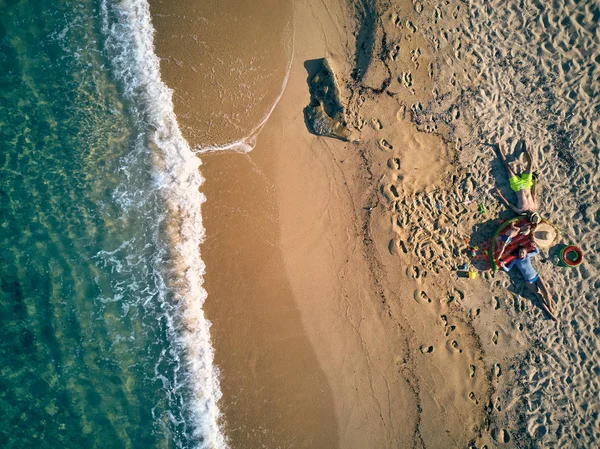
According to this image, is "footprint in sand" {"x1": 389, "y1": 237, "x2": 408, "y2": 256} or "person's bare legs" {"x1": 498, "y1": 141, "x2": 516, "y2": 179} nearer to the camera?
"footprint in sand" {"x1": 389, "y1": 237, "x2": 408, "y2": 256}

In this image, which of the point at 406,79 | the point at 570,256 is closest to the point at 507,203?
the point at 570,256

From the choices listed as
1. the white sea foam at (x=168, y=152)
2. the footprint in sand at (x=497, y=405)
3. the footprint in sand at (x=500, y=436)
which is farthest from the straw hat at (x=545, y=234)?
the white sea foam at (x=168, y=152)

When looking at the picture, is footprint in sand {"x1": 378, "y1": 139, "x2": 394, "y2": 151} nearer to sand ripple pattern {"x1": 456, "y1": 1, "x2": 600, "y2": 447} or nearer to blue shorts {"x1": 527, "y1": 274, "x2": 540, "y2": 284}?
Answer: sand ripple pattern {"x1": 456, "y1": 1, "x2": 600, "y2": 447}

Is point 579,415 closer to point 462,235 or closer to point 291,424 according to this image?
point 462,235

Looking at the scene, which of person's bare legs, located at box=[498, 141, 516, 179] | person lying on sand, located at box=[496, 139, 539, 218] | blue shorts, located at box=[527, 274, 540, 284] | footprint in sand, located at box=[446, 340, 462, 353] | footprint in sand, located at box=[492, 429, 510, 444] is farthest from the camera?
person's bare legs, located at box=[498, 141, 516, 179]

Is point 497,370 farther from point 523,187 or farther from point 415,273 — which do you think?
point 523,187

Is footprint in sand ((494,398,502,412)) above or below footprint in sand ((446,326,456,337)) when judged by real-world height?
below

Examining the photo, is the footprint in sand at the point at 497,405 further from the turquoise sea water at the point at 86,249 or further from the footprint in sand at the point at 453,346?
the turquoise sea water at the point at 86,249

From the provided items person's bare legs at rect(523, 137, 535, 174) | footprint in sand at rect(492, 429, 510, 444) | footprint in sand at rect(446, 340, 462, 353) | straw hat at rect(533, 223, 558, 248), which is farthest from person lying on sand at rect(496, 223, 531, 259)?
footprint in sand at rect(492, 429, 510, 444)
